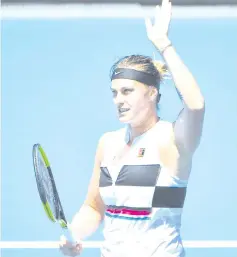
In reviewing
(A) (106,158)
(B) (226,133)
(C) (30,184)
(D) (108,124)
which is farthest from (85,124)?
(A) (106,158)

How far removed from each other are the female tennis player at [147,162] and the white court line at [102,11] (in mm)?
2156

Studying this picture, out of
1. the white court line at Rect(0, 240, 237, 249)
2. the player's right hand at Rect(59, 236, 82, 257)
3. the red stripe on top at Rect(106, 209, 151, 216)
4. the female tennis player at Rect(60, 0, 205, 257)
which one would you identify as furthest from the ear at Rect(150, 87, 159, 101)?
the white court line at Rect(0, 240, 237, 249)

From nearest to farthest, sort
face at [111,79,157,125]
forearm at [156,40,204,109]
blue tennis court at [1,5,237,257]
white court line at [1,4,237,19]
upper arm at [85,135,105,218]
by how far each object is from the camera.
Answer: forearm at [156,40,204,109] → face at [111,79,157,125] → upper arm at [85,135,105,218] → blue tennis court at [1,5,237,257] → white court line at [1,4,237,19]

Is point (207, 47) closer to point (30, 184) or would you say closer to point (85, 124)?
point (85, 124)

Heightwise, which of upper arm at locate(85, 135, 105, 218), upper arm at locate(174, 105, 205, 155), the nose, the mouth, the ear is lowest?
upper arm at locate(85, 135, 105, 218)

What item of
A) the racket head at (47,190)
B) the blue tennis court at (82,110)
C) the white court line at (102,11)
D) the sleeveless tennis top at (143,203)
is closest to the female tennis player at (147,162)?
the sleeveless tennis top at (143,203)

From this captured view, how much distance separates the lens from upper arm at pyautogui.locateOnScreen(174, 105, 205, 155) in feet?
8.27

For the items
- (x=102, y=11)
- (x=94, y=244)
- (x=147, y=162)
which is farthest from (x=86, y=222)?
(x=102, y=11)

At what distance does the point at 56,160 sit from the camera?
14.6 feet

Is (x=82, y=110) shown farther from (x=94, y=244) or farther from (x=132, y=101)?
(x=132, y=101)

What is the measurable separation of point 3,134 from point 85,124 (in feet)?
1.62

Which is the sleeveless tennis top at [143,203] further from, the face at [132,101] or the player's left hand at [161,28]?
the player's left hand at [161,28]

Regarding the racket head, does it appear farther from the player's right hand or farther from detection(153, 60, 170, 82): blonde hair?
detection(153, 60, 170, 82): blonde hair

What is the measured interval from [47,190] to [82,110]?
77.1 inches
